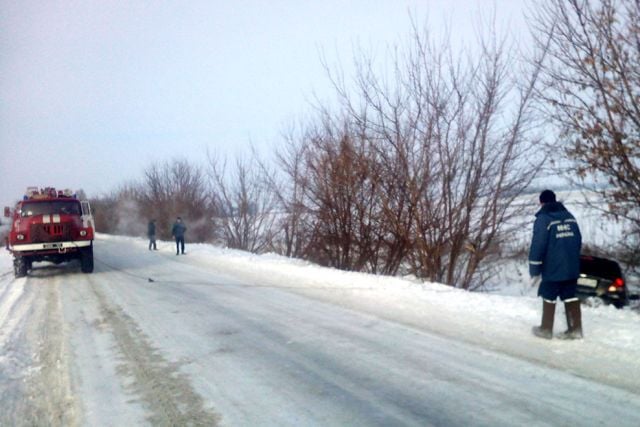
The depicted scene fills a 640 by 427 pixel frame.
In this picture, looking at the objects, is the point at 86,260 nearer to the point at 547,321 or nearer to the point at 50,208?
the point at 50,208

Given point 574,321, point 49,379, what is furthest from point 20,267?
point 574,321

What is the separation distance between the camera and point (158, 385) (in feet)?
17.8

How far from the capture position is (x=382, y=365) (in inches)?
229

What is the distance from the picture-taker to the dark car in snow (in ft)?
37.6

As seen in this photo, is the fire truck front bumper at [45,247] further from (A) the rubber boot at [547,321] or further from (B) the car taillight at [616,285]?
(B) the car taillight at [616,285]

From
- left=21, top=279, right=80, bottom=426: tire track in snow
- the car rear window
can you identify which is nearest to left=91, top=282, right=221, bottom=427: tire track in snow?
left=21, top=279, right=80, bottom=426: tire track in snow

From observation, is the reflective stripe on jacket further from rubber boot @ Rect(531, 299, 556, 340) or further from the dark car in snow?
the dark car in snow

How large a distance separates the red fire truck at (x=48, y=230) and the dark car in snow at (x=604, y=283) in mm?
14307

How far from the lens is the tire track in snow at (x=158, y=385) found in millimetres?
4602

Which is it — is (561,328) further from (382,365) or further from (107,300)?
(107,300)

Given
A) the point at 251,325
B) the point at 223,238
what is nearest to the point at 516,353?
the point at 251,325

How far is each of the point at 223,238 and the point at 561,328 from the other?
33.0 meters

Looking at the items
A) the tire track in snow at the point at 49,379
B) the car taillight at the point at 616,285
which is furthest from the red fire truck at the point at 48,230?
the car taillight at the point at 616,285

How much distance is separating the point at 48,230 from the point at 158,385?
13250 mm
